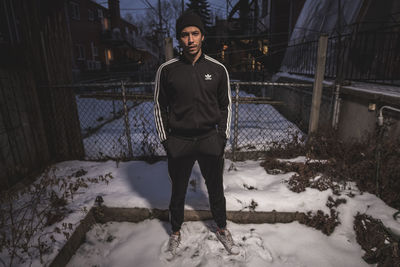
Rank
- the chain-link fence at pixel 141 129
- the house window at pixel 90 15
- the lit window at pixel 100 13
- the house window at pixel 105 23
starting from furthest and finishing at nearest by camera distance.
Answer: the house window at pixel 105 23, the lit window at pixel 100 13, the house window at pixel 90 15, the chain-link fence at pixel 141 129

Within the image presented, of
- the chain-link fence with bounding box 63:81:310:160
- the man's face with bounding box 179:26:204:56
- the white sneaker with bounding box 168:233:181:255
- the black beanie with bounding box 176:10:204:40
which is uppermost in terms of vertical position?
the black beanie with bounding box 176:10:204:40

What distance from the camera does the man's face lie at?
2.13 meters

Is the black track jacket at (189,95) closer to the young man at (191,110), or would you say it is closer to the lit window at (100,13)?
the young man at (191,110)

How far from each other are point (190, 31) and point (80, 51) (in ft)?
88.3

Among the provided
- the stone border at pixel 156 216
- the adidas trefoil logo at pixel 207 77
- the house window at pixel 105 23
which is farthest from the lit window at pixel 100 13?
the adidas trefoil logo at pixel 207 77

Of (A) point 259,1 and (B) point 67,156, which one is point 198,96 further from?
(A) point 259,1

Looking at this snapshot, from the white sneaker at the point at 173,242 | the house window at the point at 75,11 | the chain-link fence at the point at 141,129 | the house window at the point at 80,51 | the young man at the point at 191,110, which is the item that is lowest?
the white sneaker at the point at 173,242

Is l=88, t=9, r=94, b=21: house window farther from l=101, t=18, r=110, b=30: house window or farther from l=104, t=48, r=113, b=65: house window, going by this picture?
l=104, t=48, r=113, b=65: house window

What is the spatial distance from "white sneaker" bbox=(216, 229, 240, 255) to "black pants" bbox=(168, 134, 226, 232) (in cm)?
25

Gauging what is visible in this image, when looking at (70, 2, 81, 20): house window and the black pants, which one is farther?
(70, 2, 81, 20): house window

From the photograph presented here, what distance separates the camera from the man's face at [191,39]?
2.13 metres

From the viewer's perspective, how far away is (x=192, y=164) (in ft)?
8.00

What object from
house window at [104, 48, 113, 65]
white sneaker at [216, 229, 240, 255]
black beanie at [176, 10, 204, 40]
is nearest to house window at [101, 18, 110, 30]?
house window at [104, 48, 113, 65]

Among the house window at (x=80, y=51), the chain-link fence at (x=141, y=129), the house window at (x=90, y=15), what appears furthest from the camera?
the house window at (x=90, y=15)
